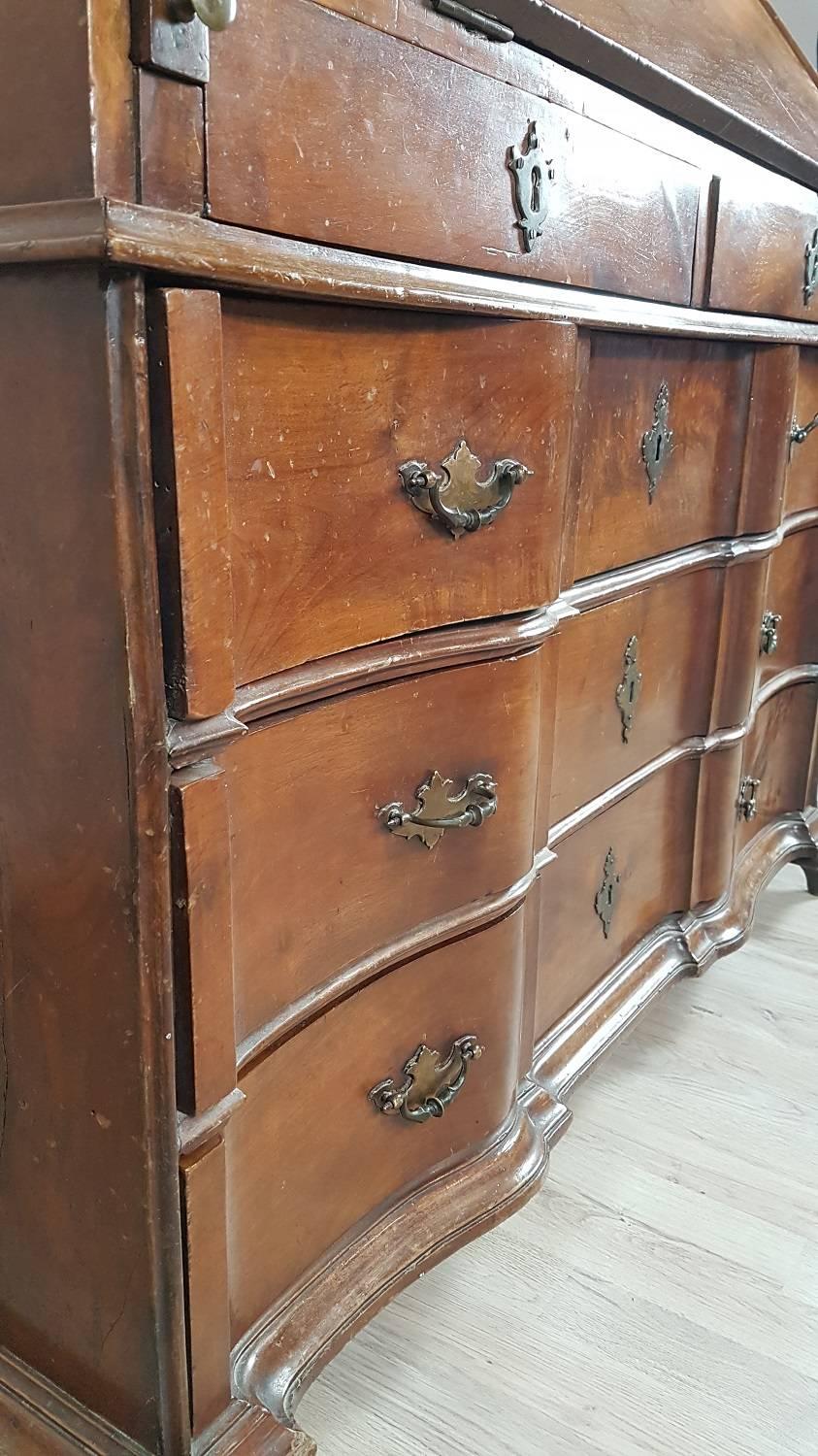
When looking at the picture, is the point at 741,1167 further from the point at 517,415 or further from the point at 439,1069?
the point at 517,415

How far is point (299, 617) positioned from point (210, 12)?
12.3 inches

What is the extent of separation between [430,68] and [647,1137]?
113 cm

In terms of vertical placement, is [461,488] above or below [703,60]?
below

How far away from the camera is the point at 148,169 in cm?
52

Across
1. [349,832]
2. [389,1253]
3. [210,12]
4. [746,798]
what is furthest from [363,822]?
[746,798]

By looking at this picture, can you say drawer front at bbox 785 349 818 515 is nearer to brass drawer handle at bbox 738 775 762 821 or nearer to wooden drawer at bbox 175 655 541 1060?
brass drawer handle at bbox 738 775 762 821

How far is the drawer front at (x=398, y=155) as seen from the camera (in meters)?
0.57

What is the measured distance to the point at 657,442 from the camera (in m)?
1.12

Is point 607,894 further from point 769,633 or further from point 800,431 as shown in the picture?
point 800,431

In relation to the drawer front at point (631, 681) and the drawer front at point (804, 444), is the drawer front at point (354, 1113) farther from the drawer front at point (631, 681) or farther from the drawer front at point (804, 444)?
the drawer front at point (804, 444)

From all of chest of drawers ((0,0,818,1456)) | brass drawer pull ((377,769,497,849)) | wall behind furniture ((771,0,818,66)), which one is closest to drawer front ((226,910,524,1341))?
chest of drawers ((0,0,818,1456))

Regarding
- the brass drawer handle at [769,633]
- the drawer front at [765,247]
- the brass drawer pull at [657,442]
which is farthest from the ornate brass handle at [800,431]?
the brass drawer pull at [657,442]

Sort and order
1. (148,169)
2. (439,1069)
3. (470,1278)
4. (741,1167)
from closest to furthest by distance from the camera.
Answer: (148,169), (439,1069), (470,1278), (741,1167)

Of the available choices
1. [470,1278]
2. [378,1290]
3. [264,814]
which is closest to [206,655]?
Answer: [264,814]
